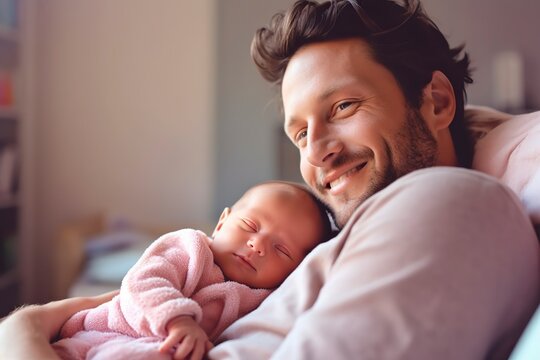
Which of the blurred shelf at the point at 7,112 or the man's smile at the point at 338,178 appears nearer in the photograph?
the man's smile at the point at 338,178

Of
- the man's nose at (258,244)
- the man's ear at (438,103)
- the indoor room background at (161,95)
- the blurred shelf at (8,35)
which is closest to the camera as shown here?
the man's nose at (258,244)

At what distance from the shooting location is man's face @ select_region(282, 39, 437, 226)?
3.53ft

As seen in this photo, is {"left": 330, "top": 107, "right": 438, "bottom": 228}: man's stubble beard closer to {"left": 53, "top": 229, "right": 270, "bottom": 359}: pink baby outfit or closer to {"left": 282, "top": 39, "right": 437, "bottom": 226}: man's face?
{"left": 282, "top": 39, "right": 437, "bottom": 226}: man's face

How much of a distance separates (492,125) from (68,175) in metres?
3.16

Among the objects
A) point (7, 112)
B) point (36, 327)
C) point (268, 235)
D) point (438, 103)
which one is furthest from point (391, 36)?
point (7, 112)

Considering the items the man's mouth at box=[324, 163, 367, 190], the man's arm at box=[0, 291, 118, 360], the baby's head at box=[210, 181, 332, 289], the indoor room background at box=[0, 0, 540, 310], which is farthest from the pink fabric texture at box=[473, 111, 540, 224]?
the indoor room background at box=[0, 0, 540, 310]

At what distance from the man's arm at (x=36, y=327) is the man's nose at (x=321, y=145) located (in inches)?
18.3

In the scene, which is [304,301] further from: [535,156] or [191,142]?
[191,142]

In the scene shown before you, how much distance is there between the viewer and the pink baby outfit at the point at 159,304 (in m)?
0.78

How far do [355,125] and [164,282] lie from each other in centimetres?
48

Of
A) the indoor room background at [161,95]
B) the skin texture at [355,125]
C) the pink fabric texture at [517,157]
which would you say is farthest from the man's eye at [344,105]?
the indoor room background at [161,95]

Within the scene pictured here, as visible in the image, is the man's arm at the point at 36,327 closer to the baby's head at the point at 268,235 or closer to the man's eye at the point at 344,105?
the baby's head at the point at 268,235

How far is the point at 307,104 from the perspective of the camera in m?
1.12

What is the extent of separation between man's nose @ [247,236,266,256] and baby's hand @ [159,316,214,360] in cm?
24
